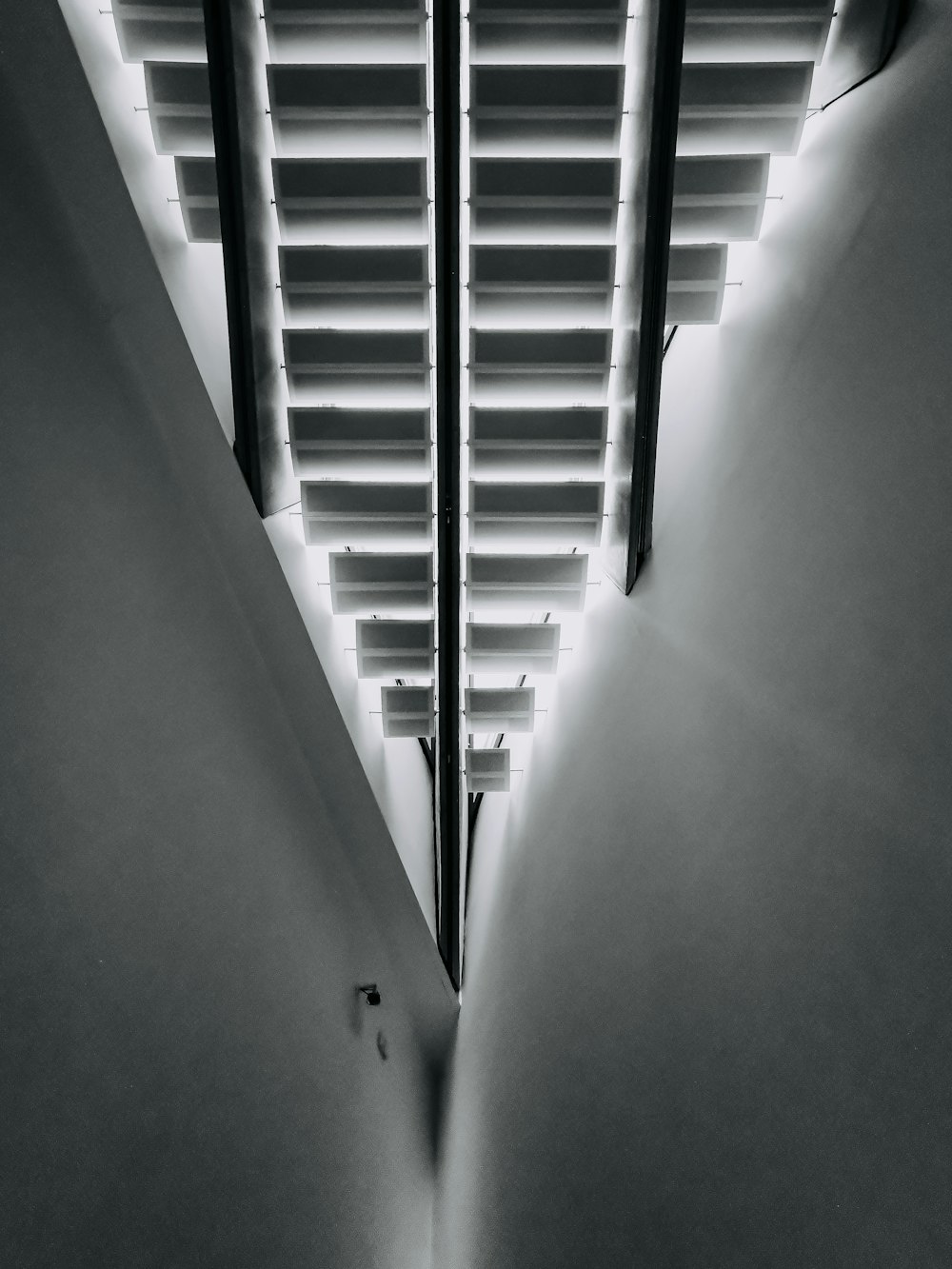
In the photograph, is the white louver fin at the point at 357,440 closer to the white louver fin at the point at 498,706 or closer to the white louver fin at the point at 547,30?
the white louver fin at the point at 547,30

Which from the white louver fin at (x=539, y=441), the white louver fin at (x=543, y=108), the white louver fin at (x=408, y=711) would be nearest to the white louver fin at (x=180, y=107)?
the white louver fin at (x=543, y=108)

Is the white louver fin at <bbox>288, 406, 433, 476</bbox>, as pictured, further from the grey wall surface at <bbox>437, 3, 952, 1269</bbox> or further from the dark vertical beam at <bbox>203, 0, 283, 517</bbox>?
the grey wall surface at <bbox>437, 3, 952, 1269</bbox>

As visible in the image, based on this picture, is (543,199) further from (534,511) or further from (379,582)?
(379,582)

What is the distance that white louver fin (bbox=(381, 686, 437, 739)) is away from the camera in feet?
27.8

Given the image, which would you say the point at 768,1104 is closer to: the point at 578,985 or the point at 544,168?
the point at 578,985

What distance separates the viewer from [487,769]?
944cm

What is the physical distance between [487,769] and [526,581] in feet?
8.41

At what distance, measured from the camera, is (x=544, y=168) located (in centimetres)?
579

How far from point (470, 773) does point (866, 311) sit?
6140 mm

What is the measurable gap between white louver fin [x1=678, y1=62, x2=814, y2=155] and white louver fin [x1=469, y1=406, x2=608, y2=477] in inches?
69.2

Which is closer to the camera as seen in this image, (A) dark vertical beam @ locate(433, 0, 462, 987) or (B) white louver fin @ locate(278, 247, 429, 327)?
(A) dark vertical beam @ locate(433, 0, 462, 987)

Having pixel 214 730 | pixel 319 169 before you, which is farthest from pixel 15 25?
pixel 214 730

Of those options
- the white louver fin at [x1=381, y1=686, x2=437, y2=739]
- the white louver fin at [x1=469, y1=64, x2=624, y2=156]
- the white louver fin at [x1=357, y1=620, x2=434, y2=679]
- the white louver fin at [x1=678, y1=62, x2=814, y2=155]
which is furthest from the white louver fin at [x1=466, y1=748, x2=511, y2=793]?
the white louver fin at [x1=678, y1=62, x2=814, y2=155]

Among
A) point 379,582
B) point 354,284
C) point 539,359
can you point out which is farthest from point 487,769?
point 354,284
